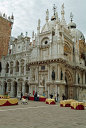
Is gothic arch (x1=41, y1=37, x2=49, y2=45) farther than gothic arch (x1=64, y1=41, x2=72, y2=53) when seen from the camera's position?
No

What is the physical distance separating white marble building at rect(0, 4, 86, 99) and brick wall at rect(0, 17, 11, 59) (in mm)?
1488

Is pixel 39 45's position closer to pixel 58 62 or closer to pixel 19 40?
pixel 58 62

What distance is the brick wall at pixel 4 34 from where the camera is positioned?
36.9 m

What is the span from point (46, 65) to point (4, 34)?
17.8m

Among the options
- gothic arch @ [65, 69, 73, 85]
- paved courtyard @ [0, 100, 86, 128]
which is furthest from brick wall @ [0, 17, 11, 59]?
paved courtyard @ [0, 100, 86, 128]

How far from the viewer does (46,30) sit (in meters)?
29.2

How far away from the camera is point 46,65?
26.4 metres

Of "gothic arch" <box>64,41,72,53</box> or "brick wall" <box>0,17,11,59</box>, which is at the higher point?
"brick wall" <box>0,17,11,59</box>

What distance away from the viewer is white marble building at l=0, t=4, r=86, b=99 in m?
25.3

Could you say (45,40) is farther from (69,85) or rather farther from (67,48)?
(69,85)

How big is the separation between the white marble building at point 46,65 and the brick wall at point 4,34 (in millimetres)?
1488

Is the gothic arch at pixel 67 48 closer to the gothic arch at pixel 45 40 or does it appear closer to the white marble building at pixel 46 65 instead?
the white marble building at pixel 46 65

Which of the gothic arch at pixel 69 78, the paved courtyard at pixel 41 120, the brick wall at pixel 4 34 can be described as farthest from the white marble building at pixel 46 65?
the paved courtyard at pixel 41 120

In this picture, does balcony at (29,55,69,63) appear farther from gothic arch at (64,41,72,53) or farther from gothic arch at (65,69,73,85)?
gothic arch at (64,41,72,53)
